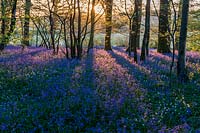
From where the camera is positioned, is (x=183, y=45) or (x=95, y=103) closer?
(x=95, y=103)

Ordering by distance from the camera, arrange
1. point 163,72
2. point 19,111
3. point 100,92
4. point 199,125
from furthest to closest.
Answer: point 163,72 → point 100,92 → point 19,111 → point 199,125

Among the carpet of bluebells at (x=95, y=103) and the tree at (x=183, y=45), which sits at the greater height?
the tree at (x=183, y=45)

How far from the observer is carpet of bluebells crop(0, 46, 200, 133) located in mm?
7020

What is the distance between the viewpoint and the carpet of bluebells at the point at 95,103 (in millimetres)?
7020

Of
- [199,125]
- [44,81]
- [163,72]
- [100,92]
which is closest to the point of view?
[199,125]

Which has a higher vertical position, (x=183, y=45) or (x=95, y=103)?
(x=183, y=45)

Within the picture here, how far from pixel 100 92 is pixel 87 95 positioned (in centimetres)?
79

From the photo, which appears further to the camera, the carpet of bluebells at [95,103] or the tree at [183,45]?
the tree at [183,45]

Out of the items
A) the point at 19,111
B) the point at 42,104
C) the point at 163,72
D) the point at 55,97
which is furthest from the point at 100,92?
the point at 163,72

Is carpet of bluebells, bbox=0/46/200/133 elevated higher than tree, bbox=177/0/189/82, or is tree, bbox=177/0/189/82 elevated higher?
tree, bbox=177/0/189/82

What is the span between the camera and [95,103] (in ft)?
27.5

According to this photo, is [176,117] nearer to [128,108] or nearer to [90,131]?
[128,108]

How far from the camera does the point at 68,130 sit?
668 centimetres

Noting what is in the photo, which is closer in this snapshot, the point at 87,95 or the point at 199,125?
the point at 199,125
